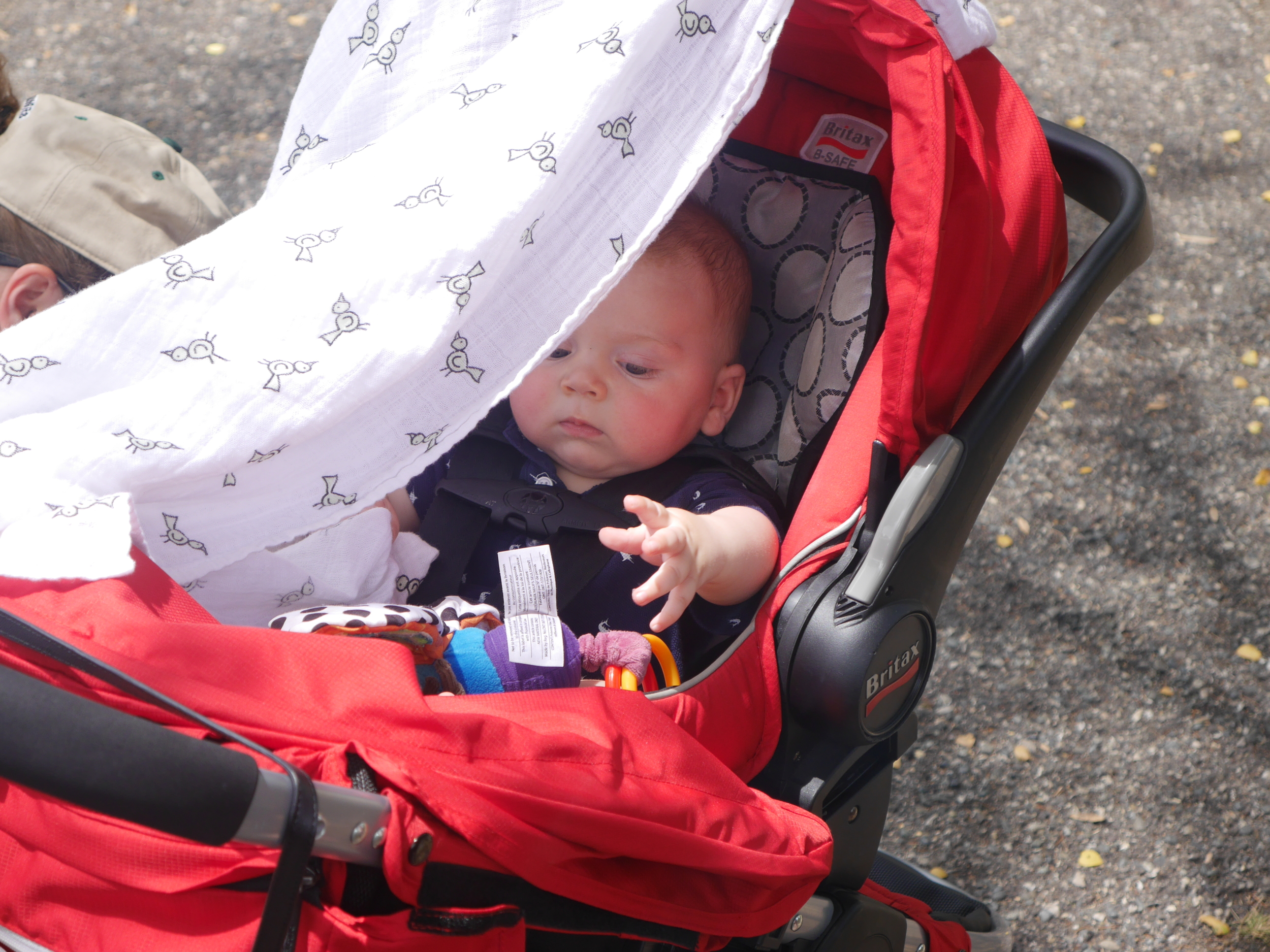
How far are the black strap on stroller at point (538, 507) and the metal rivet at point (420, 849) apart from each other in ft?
2.15

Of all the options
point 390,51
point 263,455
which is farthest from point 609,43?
point 263,455

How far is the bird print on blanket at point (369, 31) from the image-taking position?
1.41m

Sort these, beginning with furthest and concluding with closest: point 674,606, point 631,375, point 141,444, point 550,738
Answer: point 631,375 → point 674,606 → point 141,444 → point 550,738

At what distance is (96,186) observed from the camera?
155cm

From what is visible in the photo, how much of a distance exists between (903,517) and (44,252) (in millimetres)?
1296

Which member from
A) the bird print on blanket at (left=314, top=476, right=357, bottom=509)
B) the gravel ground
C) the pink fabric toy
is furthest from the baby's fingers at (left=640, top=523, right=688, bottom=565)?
the gravel ground

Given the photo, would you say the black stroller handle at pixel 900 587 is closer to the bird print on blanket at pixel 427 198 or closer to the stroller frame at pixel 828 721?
the stroller frame at pixel 828 721

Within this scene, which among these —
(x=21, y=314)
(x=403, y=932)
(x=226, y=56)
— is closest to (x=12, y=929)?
(x=403, y=932)

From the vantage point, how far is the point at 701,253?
152 cm

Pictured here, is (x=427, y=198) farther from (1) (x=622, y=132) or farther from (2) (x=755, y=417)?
(2) (x=755, y=417)

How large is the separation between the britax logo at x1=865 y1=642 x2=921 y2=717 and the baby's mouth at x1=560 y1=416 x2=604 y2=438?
547 millimetres

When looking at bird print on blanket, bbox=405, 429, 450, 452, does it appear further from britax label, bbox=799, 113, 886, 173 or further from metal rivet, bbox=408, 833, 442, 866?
britax label, bbox=799, 113, 886, 173

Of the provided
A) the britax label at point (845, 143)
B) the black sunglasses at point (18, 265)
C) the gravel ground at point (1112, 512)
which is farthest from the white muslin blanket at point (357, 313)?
the gravel ground at point (1112, 512)

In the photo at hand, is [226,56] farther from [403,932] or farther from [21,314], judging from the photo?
[403,932]
